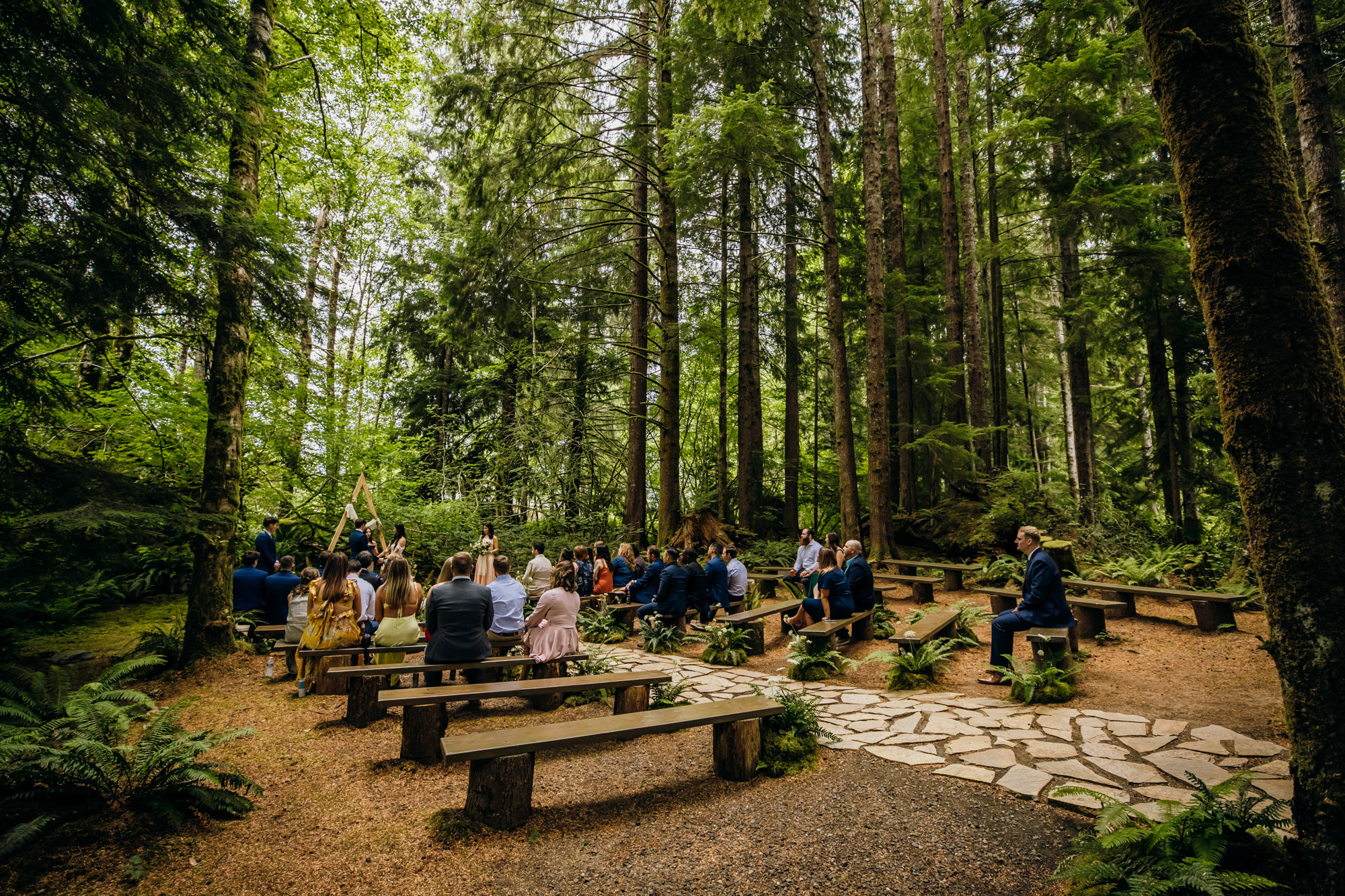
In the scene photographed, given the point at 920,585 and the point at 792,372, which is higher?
the point at 792,372

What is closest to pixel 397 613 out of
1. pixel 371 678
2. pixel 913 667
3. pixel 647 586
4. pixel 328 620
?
pixel 328 620

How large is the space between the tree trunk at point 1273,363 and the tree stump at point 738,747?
2.89 m

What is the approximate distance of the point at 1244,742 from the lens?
4.39 meters

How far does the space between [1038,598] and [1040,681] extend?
1.04 m

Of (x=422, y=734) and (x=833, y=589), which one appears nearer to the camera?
(x=422, y=734)

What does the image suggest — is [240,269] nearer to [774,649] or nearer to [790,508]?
[774,649]

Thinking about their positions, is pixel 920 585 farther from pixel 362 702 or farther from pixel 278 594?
pixel 278 594

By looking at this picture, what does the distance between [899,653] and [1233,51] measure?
20.0 ft

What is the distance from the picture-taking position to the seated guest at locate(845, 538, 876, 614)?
8.20 meters

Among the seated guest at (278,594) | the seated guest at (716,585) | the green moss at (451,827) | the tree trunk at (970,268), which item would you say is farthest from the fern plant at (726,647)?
the tree trunk at (970,268)

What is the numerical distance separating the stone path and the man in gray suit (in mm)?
2298

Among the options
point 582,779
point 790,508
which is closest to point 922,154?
point 790,508

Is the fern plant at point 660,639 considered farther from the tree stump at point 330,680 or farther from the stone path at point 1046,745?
the tree stump at point 330,680

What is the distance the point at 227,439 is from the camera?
758 cm
